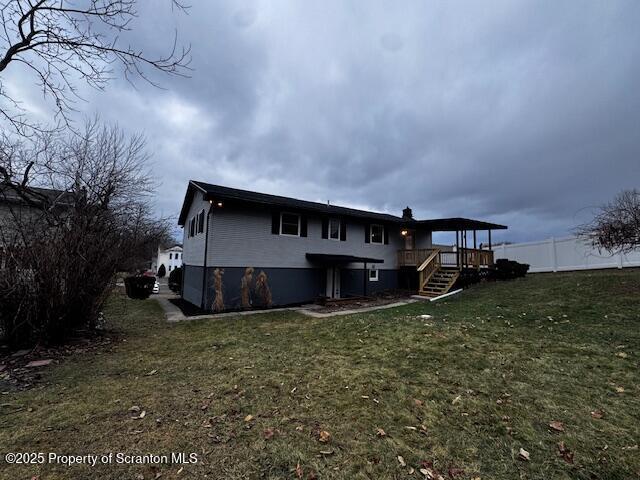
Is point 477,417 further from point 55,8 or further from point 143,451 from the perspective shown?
point 55,8

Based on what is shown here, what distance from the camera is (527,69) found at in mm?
10844

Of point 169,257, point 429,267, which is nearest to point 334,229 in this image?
point 429,267

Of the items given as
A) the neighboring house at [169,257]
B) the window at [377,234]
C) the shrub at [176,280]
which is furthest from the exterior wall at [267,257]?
the neighboring house at [169,257]

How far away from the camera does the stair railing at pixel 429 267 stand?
604 inches

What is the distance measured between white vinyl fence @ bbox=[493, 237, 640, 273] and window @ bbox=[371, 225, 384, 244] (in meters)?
9.13

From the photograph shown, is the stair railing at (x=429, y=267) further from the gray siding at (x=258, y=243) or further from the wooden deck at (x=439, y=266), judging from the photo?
the gray siding at (x=258, y=243)

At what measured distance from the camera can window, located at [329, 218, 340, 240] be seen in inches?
616

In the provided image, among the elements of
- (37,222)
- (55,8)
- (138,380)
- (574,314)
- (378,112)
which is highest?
(378,112)

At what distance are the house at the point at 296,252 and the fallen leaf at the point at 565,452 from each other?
11.2 metres

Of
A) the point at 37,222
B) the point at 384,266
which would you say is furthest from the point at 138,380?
the point at 384,266

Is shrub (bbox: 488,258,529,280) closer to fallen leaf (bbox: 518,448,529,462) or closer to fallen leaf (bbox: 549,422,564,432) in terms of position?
fallen leaf (bbox: 549,422,564,432)

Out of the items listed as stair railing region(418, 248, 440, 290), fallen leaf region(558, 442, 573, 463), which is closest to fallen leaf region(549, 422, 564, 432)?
fallen leaf region(558, 442, 573, 463)

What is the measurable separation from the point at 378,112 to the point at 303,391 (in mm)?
14388

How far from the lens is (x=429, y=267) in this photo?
15.9 metres
